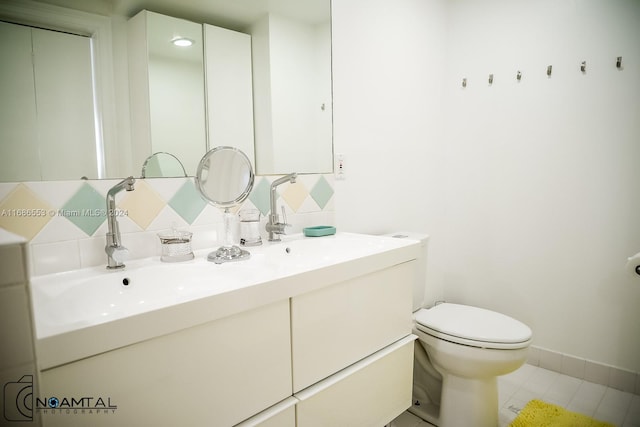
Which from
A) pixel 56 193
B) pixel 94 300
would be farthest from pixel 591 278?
pixel 56 193

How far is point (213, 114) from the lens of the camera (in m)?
1.33

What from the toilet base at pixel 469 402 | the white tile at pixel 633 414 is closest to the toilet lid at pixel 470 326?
the toilet base at pixel 469 402

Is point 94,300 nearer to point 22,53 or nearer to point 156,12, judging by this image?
point 22,53

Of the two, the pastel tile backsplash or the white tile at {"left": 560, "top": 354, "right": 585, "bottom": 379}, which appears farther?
the white tile at {"left": 560, "top": 354, "right": 585, "bottom": 379}

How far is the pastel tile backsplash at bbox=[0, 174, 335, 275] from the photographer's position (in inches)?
37.2

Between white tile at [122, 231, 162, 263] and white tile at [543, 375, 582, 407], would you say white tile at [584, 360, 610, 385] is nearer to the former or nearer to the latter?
white tile at [543, 375, 582, 407]

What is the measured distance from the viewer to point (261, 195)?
1.47 meters

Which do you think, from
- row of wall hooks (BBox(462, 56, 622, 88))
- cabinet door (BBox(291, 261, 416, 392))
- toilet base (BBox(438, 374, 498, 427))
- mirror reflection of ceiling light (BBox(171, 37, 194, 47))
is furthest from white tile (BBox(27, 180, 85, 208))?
row of wall hooks (BBox(462, 56, 622, 88))

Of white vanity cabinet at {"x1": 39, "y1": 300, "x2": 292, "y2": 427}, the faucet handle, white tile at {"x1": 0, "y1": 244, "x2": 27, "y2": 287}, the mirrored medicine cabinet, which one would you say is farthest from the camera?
the mirrored medicine cabinet

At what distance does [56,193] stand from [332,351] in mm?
866

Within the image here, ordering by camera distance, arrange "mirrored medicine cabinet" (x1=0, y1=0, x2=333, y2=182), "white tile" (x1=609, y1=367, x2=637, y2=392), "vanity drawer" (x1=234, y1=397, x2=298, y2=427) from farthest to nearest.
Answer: "white tile" (x1=609, y1=367, x2=637, y2=392) → "mirrored medicine cabinet" (x1=0, y1=0, x2=333, y2=182) → "vanity drawer" (x1=234, y1=397, x2=298, y2=427)

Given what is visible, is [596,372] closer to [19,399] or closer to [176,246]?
[176,246]

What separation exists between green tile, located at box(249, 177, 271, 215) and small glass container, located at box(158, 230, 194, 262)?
1.15 feet

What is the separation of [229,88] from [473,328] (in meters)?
1.36
